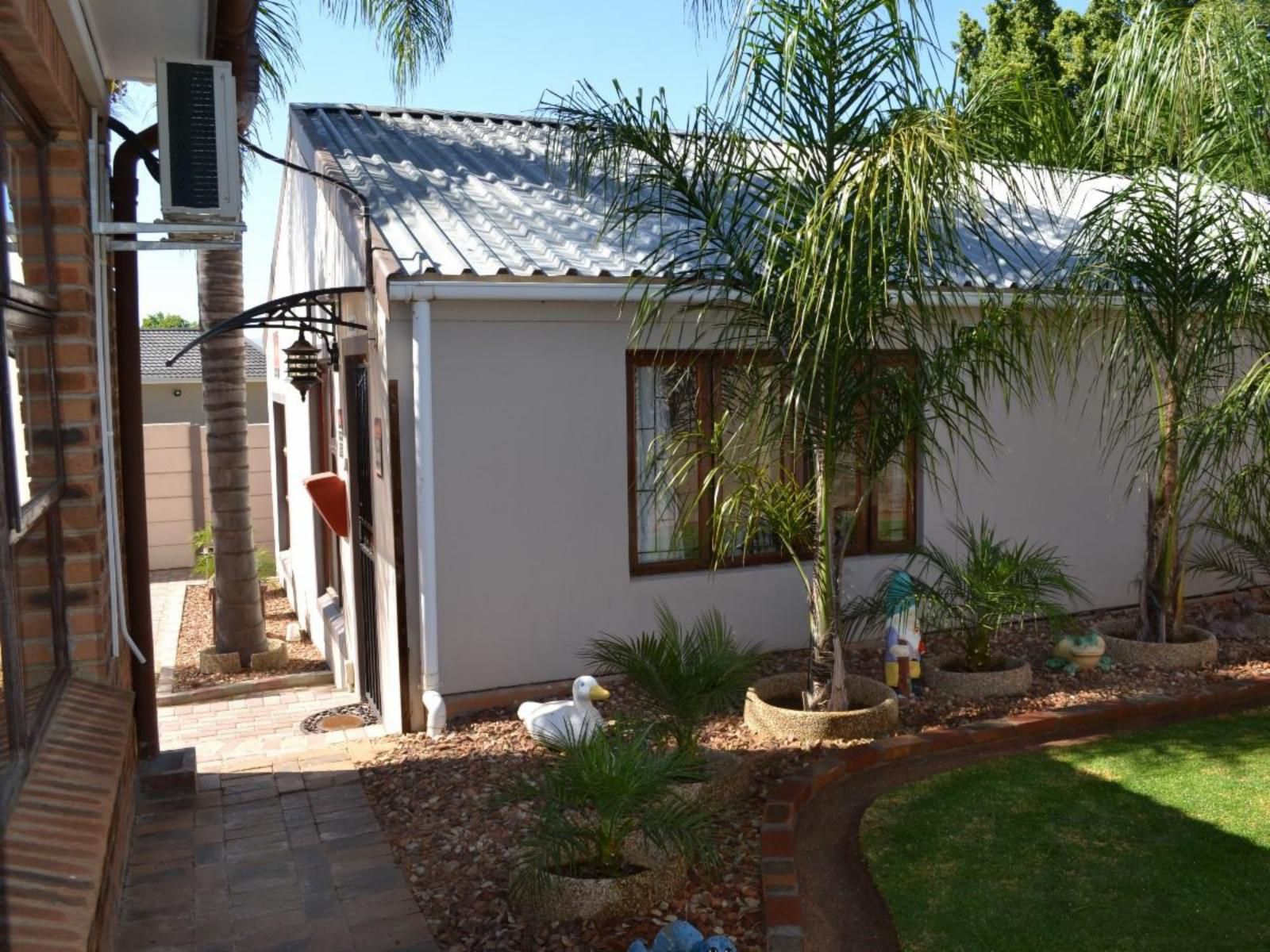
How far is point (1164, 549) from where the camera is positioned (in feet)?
25.2

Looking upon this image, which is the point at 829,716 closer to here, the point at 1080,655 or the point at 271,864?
the point at 1080,655

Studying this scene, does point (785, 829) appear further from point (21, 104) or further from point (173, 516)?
point (173, 516)

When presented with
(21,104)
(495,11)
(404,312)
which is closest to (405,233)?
(404,312)

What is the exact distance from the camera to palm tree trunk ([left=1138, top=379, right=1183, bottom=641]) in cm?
754

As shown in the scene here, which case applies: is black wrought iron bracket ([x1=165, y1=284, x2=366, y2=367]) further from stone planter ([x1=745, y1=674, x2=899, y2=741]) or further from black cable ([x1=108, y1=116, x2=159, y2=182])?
stone planter ([x1=745, y1=674, x2=899, y2=741])

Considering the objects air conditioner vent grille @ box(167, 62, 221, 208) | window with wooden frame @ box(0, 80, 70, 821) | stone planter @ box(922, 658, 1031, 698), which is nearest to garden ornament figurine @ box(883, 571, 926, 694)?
stone planter @ box(922, 658, 1031, 698)

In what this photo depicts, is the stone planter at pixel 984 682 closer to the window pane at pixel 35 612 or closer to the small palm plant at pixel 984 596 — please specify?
the small palm plant at pixel 984 596

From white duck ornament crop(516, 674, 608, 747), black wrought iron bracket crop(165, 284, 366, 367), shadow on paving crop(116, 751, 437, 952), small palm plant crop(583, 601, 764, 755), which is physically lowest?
shadow on paving crop(116, 751, 437, 952)

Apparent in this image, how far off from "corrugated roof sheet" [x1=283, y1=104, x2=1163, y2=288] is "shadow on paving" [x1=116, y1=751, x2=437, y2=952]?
2887 mm

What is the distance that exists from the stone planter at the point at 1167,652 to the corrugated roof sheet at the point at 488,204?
8.27ft

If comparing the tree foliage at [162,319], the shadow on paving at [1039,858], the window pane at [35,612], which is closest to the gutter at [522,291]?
the shadow on paving at [1039,858]

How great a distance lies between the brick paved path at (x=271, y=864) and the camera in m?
4.35

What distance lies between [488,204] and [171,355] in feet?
79.3

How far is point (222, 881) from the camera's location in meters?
4.84
